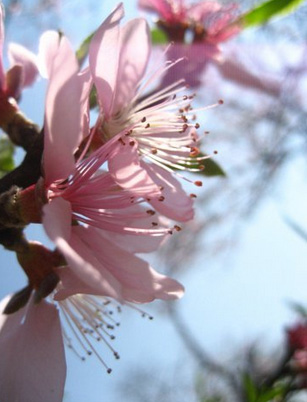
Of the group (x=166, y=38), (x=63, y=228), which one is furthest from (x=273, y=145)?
(x=63, y=228)

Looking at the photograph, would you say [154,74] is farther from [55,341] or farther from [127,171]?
[55,341]

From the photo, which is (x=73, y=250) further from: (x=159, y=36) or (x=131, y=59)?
(x=159, y=36)

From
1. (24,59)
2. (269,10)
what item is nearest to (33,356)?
(24,59)

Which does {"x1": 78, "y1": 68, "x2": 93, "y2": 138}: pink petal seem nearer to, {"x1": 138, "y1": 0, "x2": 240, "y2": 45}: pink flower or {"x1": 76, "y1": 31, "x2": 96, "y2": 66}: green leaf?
{"x1": 76, "y1": 31, "x2": 96, "y2": 66}: green leaf

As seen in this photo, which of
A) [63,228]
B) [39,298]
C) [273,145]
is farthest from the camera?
[273,145]

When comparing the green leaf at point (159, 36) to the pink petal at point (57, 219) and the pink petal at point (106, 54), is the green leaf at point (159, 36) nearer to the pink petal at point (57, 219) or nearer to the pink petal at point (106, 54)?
the pink petal at point (106, 54)

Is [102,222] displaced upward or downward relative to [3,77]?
downward
